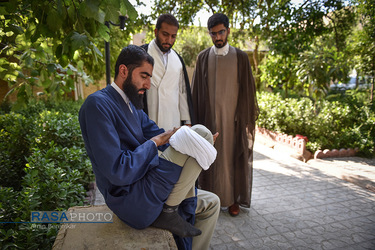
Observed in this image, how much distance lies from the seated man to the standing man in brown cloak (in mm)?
1478

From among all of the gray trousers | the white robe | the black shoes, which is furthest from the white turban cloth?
the white robe

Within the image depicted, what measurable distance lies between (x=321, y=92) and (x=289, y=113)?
157 centimetres

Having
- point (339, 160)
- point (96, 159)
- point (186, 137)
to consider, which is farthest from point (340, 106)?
point (96, 159)

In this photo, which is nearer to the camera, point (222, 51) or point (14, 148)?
point (222, 51)

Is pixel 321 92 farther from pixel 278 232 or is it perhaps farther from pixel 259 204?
pixel 278 232

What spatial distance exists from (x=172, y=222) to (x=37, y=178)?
153 cm

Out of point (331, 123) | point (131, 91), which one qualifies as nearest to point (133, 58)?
point (131, 91)

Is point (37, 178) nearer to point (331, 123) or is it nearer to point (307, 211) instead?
point (307, 211)

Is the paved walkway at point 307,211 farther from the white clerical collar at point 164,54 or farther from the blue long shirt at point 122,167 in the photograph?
the white clerical collar at point 164,54

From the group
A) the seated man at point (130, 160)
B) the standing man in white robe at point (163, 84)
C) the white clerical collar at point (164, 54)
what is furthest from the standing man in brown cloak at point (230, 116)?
the seated man at point (130, 160)

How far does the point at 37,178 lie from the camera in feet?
8.18

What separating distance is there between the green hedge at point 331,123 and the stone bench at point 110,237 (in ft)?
16.0

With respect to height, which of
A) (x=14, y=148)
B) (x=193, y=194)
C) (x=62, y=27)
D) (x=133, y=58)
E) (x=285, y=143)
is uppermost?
(x=62, y=27)

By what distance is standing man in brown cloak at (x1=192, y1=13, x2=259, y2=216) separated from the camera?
3.26 meters
